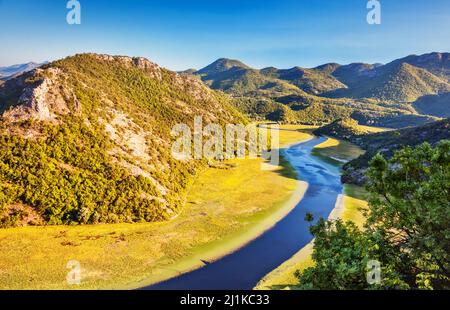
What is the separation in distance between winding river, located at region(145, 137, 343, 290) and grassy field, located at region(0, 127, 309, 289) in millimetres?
1595

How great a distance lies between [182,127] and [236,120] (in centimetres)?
3934

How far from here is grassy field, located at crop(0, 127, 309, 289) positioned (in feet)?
121

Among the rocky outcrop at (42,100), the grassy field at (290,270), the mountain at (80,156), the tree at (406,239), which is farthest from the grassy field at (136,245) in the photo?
the rocky outcrop at (42,100)

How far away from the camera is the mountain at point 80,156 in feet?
164

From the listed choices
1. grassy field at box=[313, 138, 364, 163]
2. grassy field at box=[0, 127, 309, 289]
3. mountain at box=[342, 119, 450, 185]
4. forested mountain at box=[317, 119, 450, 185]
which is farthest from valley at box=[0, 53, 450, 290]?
grassy field at box=[313, 138, 364, 163]

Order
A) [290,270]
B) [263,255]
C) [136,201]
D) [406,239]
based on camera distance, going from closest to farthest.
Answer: [406,239] → [290,270] → [263,255] → [136,201]

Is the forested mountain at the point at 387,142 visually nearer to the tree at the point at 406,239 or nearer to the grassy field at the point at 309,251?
the grassy field at the point at 309,251

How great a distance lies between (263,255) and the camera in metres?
44.5

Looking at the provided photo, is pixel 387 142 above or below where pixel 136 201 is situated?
above

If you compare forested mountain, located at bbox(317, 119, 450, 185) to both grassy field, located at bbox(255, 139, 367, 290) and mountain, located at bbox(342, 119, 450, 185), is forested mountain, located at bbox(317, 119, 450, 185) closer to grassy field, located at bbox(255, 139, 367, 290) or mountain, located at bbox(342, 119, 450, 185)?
mountain, located at bbox(342, 119, 450, 185)

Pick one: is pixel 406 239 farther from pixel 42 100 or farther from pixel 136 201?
pixel 42 100

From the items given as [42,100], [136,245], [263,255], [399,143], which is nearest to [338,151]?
[399,143]

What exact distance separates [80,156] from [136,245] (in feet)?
73.2

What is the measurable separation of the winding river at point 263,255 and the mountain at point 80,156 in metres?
16.9
